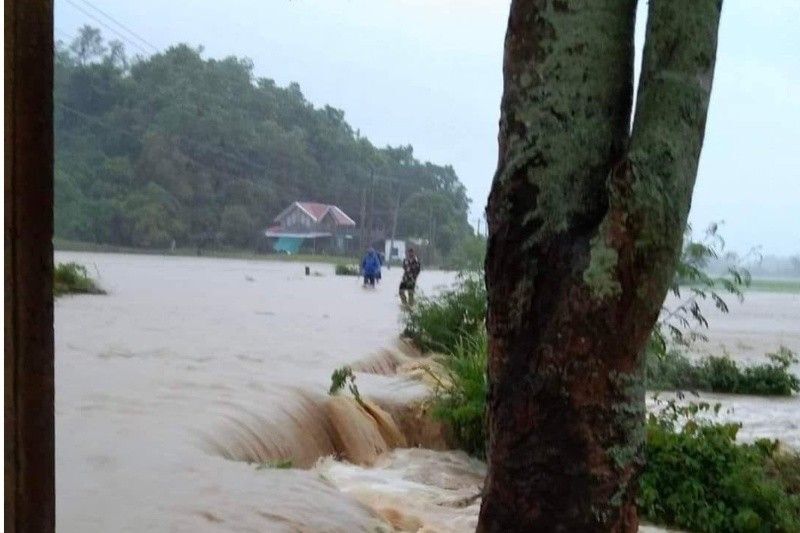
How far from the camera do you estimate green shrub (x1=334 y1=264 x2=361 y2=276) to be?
4.39 m

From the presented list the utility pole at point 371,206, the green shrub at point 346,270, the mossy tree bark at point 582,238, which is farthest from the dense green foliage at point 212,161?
the mossy tree bark at point 582,238

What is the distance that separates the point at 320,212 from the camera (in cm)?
364

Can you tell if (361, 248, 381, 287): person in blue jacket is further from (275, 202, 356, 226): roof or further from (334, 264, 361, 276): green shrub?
(275, 202, 356, 226): roof

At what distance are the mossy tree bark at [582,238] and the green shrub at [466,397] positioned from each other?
7.31 ft

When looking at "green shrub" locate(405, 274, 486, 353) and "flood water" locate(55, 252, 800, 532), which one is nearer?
"flood water" locate(55, 252, 800, 532)

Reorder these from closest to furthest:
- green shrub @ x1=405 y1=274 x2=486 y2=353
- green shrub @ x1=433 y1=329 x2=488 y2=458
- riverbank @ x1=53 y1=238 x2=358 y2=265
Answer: riverbank @ x1=53 y1=238 x2=358 y2=265 → green shrub @ x1=433 y1=329 x2=488 y2=458 → green shrub @ x1=405 y1=274 x2=486 y2=353

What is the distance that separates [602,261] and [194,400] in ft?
8.91

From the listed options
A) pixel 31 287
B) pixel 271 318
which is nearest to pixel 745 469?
pixel 31 287

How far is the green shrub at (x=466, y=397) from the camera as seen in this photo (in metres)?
4.06

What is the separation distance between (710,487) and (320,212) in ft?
5.59

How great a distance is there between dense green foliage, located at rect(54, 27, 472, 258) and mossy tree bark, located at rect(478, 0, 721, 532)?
1.38 metres

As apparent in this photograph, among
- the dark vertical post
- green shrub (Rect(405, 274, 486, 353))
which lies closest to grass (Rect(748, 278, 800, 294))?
green shrub (Rect(405, 274, 486, 353))

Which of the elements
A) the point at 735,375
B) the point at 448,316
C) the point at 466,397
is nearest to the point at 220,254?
the point at 466,397

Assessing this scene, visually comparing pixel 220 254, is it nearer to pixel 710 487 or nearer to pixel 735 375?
pixel 710 487
